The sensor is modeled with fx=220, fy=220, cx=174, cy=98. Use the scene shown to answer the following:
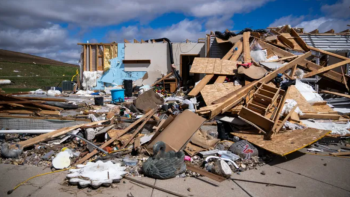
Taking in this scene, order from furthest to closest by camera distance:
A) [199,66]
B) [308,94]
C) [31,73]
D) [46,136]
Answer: [31,73]
[199,66]
[308,94]
[46,136]

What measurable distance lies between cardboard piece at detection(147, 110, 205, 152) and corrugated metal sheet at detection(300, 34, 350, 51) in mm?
10295

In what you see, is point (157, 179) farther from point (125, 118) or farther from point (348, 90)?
point (348, 90)

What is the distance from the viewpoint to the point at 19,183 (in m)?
3.77

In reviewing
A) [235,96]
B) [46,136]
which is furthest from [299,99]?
[46,136]

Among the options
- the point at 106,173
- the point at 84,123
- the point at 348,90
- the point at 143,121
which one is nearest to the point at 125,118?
the point at 143,121

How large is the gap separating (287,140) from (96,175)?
420 centimetres

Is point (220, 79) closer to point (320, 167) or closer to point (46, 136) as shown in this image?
point (320, 167)

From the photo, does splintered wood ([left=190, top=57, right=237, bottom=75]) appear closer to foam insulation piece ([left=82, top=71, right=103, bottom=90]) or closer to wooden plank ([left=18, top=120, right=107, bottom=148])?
wooden plank ([left=18, top=120, right=107, bottom=148])

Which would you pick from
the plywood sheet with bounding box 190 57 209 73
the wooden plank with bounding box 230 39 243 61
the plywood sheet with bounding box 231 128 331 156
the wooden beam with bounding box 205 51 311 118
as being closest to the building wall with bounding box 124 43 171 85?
the plywood sheet with bounding box 190 57 209 73

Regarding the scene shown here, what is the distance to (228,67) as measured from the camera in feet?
29.6

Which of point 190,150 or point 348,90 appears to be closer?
point 190,150

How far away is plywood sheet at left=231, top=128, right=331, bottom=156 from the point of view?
473 centimetres

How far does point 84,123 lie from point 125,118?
3.79 feet

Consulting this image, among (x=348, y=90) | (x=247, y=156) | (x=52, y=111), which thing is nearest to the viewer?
(x=247, y=156)
